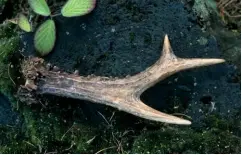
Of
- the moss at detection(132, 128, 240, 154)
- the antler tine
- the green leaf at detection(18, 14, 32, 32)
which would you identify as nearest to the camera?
the antler tine

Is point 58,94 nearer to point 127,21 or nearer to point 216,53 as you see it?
point 127,21

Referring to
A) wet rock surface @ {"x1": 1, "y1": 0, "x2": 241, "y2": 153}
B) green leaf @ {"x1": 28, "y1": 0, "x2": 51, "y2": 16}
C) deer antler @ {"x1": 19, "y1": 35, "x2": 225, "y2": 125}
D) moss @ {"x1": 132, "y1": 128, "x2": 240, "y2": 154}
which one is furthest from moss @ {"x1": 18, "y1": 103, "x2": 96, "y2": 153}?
green leaf @ {"x1": 28, "y1": 0, "x2": 51, "y2": 16}

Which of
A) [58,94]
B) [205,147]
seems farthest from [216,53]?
[58,94]

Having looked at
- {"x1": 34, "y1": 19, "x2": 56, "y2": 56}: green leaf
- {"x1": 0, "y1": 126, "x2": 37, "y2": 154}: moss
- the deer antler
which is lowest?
{"x1": 0, "y1": 126, "x2": 37, "y2": 154}: moss

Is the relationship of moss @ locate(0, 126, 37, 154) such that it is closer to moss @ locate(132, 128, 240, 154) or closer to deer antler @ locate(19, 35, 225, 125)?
deer antler @ locate(19, 35, 225, 125)

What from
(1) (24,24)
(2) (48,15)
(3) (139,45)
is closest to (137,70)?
(3) (139,45)

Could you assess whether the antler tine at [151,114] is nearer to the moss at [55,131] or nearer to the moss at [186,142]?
the moss at [186,142]
